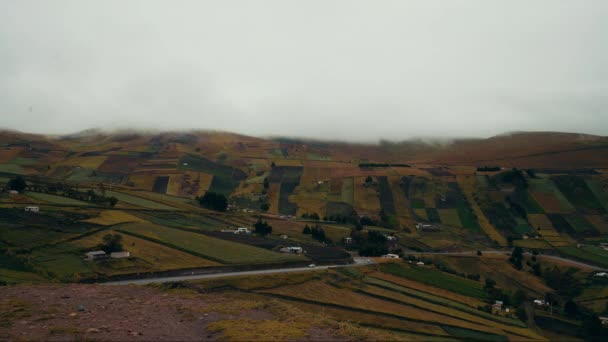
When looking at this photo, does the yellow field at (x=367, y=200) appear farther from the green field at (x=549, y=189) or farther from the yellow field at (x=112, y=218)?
the yellow field at (x=112, y=218)

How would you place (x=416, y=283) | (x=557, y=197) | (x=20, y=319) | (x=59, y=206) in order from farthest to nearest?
(x=557, y=197) → (x=59, y=206) → (x=416, y=283) → (x=20, y=319)

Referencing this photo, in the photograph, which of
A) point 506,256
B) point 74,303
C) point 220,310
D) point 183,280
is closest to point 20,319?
point 74,303

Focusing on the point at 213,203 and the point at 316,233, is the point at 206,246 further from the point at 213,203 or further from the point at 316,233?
the point at 213,203

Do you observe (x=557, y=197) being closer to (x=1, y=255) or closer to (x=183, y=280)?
(x=183, y=280)

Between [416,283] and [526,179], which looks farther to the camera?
[526,179]

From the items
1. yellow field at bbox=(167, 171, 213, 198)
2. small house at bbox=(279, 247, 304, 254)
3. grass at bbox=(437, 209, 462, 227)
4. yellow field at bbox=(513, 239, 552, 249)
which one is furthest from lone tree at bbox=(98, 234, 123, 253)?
grass at bbox=(437, 209, 462, 227)

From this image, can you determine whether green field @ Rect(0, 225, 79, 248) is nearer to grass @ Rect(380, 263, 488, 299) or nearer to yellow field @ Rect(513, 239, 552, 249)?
grass @ Rect(380, 263, 488, 299)

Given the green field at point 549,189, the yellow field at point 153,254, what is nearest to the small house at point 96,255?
the yellow field at point 153,254

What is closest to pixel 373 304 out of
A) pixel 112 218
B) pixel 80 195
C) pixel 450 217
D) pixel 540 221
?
pixel 112 218

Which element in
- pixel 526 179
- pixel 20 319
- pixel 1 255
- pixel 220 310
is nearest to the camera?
pixel 20 319
